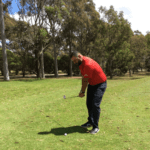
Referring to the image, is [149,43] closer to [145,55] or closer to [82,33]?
[145,55]

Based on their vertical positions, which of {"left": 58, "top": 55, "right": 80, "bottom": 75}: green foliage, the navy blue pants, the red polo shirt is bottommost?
the navy blue pants

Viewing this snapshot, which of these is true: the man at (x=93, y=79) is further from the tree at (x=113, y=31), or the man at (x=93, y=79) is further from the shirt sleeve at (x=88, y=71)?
the tree at (x=113, y=31)

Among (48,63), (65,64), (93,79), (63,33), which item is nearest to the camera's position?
(93,79)

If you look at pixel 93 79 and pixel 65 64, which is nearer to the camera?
pixel 93 79

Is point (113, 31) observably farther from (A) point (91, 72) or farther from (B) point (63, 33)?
(A) point (91, 72)

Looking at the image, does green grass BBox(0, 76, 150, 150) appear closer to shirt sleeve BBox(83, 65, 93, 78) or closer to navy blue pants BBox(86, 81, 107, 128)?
navy blue pants BBox(86, 81, 107, 128)

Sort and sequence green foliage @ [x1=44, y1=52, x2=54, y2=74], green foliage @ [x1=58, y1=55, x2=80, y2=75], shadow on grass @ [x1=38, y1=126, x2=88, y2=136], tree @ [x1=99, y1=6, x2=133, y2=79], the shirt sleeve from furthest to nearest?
green foliage @ [x1=58, y1=55, x2=80, y2=75], green foliage @ [x1=44, y1=52, x2=54, y2=74], tree @ [x1=99, y1=6, x2=133, y2=79], shadow on grass @ [x1=38, y1=126, x2=88, y2=136], the shirt sleeve

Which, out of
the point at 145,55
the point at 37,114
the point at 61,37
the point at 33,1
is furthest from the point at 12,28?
the point at 145,55

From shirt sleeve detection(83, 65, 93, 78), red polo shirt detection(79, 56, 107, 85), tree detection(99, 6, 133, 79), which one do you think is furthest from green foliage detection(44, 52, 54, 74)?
shirt sleeve detection(83, 65, 93, 78)

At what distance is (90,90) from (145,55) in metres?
50.7

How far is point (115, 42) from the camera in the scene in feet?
99.9

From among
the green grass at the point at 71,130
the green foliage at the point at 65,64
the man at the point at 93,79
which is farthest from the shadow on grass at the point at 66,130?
the green foliage at the point at 65,64

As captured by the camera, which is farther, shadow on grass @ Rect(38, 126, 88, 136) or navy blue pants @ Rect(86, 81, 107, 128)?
shadow on grass @ Rect(38, 126, 88, 136)

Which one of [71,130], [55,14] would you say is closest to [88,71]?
[71,130]
